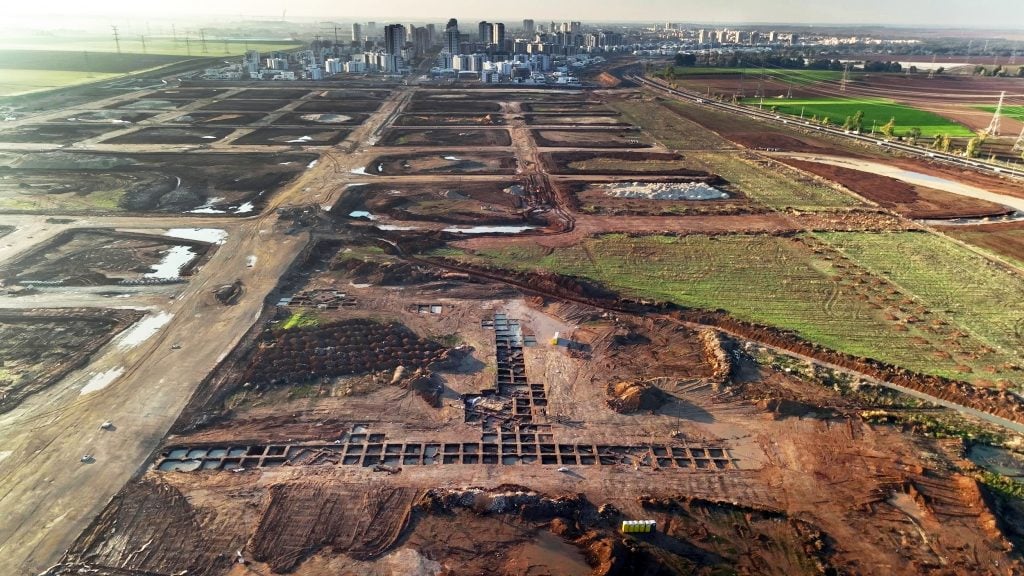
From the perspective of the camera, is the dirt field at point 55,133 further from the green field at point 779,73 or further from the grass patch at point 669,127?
the green field at point 779,73

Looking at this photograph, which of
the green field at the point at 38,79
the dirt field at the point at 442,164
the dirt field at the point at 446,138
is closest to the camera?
the dirt field at the point at 442,164

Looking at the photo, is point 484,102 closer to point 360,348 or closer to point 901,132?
point 901,132

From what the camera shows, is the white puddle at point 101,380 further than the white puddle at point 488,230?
No

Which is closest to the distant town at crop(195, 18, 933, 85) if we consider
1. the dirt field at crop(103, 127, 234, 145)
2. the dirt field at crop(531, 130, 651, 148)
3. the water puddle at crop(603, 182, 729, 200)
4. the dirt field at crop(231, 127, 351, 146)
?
the dirt field at crop(531, 130, 651, 148)

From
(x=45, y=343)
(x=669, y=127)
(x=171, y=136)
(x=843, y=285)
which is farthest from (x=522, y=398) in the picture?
(x=171, y=136)

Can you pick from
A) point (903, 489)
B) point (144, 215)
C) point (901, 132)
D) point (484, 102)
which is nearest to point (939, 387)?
point (903, 489)

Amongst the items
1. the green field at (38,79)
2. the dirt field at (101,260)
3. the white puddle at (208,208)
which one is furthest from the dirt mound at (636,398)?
the green field at (38,79)

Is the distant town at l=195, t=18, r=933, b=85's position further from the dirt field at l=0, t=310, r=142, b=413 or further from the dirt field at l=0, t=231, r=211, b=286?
the dirt field at l=0, t=310, r=142, b=413
